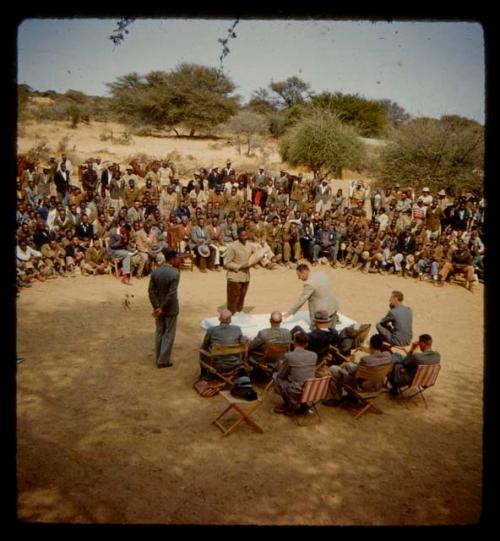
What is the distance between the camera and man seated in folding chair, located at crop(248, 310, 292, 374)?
281 inches

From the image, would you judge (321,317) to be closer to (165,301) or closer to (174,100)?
(165,301)

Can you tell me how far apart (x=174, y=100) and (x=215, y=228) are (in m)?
24.4

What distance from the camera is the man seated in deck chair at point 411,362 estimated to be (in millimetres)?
6742

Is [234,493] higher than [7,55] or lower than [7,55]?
lower

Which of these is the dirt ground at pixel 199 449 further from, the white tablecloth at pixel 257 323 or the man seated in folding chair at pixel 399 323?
the man seated in folding chair at pixel 399 323

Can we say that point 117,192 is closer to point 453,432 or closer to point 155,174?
point 155,174

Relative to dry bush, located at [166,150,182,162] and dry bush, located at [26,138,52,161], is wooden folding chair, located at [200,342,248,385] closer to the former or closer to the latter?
dry bush, located at [26,138,52,161]

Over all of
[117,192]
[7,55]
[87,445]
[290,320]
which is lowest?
[87,445]

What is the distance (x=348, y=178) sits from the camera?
29.3 meters

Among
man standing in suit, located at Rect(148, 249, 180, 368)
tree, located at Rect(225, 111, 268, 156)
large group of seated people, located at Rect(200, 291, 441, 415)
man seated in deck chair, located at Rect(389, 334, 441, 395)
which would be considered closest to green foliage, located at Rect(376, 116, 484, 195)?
tree, located at Rect(225, 111, 268, 156)

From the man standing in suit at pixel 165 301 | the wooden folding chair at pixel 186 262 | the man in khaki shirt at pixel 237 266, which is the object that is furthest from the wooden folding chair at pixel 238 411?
the wooden folding chair at pixel 186 262

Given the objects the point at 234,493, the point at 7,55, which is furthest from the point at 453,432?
the point at 7,55

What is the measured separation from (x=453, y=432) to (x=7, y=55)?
6.43 metres

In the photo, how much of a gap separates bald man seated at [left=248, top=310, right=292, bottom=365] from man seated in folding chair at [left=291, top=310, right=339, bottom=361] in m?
0.28
